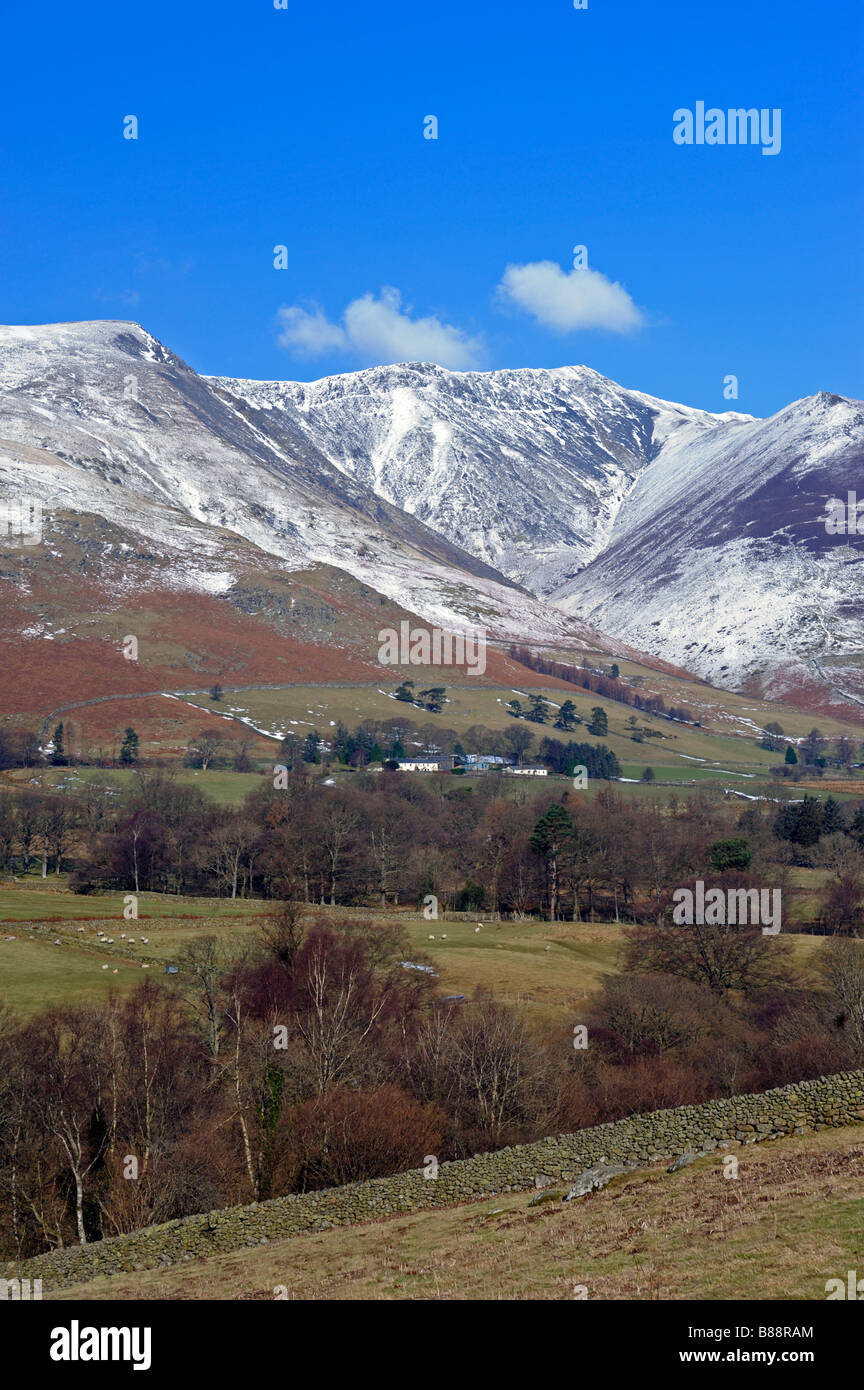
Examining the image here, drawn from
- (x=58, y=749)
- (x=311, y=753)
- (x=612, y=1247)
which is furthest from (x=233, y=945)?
(x=58, y=749)

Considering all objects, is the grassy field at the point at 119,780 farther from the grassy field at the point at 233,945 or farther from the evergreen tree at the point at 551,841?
the evergreen tree at the point at 551,841

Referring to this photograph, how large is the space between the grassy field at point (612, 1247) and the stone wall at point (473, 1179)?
1.16 metres

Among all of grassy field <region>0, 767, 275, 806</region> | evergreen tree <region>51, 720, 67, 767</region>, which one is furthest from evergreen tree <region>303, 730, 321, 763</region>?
evergreen tree <region>51, 720, 67, 767</region>

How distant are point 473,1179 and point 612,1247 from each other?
11620 millimetres

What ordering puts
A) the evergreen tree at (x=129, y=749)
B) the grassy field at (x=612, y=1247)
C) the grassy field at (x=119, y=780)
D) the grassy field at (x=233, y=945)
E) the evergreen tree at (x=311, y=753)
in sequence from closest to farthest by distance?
the grassy field at (x=612, y=1247) < the grassy field at (x=233, y=945) < the grassy field at (x=119, y=780) < the evergreen tree at (x=129, y=749) < the evergreen tree at (x=311, y=753)

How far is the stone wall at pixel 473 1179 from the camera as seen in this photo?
28.1 meters

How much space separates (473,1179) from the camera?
3072 centimetres

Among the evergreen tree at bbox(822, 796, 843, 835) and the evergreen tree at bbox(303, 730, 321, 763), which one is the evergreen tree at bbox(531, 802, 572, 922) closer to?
the evergreen tree at bbox(822, 796, 843, 835)

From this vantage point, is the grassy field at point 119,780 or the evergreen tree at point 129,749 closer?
the grassy field at point 119,780

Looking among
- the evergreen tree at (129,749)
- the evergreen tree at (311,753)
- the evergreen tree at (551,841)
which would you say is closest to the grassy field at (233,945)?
the evergreen tree at (551,841)
